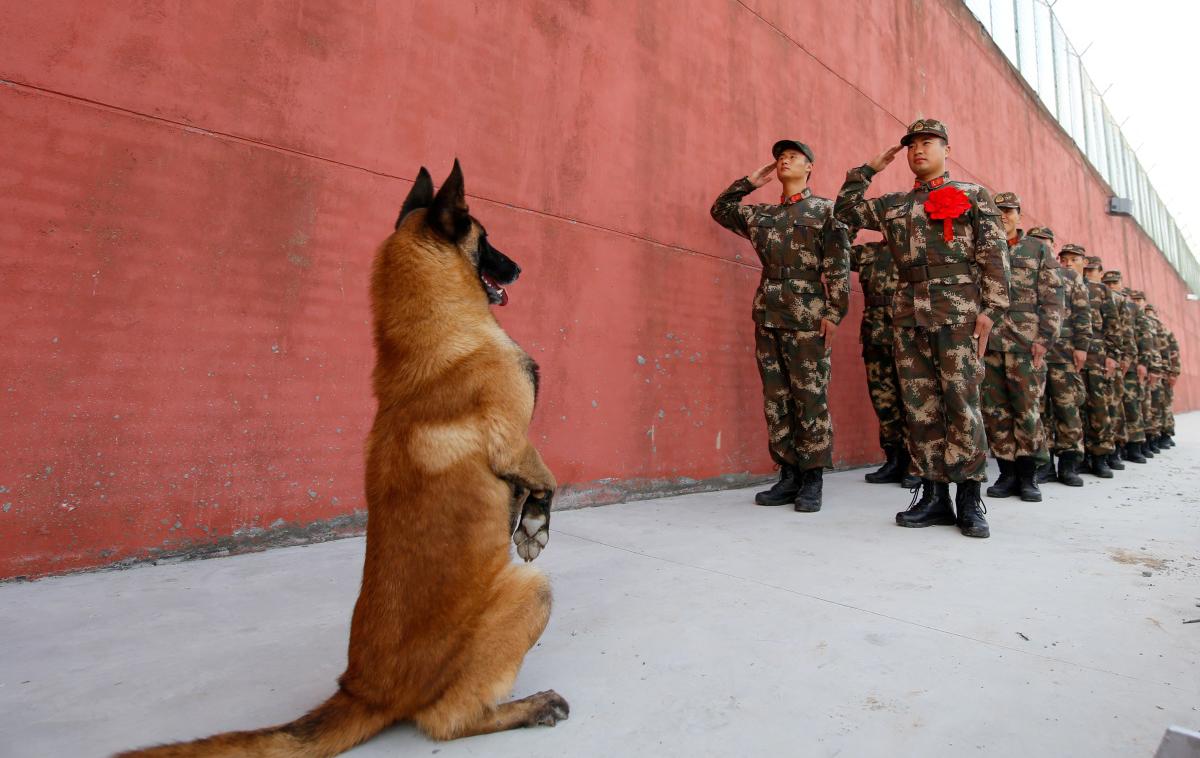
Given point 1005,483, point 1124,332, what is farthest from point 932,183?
point 1124,332

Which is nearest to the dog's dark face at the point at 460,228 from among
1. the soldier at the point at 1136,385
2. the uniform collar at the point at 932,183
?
the uniform collar at the point at 932,183

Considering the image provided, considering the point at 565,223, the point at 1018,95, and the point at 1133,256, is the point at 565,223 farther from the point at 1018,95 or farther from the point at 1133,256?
the point at 1133,256

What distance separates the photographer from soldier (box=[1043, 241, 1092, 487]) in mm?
5141

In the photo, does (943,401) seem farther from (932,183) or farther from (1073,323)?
(1073,323)

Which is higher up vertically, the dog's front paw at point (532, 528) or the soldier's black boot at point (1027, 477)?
the dog's front paw at point (532, 528)

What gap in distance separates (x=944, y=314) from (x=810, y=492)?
120 centimetres

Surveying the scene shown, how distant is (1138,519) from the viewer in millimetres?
3438

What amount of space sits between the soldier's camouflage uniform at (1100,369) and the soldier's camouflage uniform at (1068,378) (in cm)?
26

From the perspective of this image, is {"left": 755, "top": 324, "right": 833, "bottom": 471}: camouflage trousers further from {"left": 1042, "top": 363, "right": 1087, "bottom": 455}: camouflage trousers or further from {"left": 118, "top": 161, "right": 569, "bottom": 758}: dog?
{"left": 1042, "top": 363, "right": 1087, "bottom": 455}: camouflage trousers

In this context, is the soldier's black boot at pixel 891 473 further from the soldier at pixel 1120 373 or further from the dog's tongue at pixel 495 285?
the dog's tongue at pixel 495 285

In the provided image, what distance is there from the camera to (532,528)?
1.42m

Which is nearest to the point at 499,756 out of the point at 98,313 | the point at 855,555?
the point at 855,555

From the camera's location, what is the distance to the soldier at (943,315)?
10.2 feet

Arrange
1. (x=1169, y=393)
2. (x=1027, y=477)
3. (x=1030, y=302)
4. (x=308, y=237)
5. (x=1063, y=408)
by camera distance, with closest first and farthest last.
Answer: (x=308, y=237)
(x=1027, y=477)
(x=1030, y=302)
(x=1063, y=408)
(x=1169, y=393)
